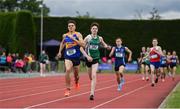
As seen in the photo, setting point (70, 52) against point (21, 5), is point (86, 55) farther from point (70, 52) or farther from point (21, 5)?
point (21, 5)

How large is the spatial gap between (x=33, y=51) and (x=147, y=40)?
13105 millimetres

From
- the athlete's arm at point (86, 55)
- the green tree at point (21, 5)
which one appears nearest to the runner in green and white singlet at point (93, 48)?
the athlete's arm at point (86, 55)

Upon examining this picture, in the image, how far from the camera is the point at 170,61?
3544 cm

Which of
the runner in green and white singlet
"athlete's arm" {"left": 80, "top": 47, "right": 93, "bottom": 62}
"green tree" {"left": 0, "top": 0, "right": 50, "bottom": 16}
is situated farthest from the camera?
"green tree" {"left": 0, "top": 0, "right": 50, "bottom": 16}

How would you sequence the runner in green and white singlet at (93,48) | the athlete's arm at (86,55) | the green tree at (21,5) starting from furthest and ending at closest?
the green tree at (21,5) < the runner in green and white singlet at (93,48) < the athlete's arm at (86,55)

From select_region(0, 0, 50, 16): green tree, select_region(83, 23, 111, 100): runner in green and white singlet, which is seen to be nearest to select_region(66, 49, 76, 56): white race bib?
select_region(83, 23, 111, 100): runner in green and white singlet

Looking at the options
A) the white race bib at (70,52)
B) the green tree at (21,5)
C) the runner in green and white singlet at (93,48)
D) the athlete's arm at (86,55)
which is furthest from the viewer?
the green tree at (21,5)

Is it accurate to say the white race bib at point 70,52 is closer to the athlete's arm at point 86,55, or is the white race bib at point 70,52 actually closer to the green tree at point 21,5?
the athlete's arm at point 86,55

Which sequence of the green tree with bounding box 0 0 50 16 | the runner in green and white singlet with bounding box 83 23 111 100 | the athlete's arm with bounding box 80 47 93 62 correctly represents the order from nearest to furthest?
the athlete's arm with bounding box 80 47 93 62
the runner in green and white singlet with bounding box 83 23 111 100
the green tree with bounding box 0 0 50 16

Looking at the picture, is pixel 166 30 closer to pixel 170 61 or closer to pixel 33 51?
pixel 33 51

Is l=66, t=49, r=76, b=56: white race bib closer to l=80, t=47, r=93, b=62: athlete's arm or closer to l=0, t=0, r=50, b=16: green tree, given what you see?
l=80, t=47, r=93, b=62: athlete's arm

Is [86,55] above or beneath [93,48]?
beneath

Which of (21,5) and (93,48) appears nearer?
(93,48)

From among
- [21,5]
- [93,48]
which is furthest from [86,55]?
[21,5]
